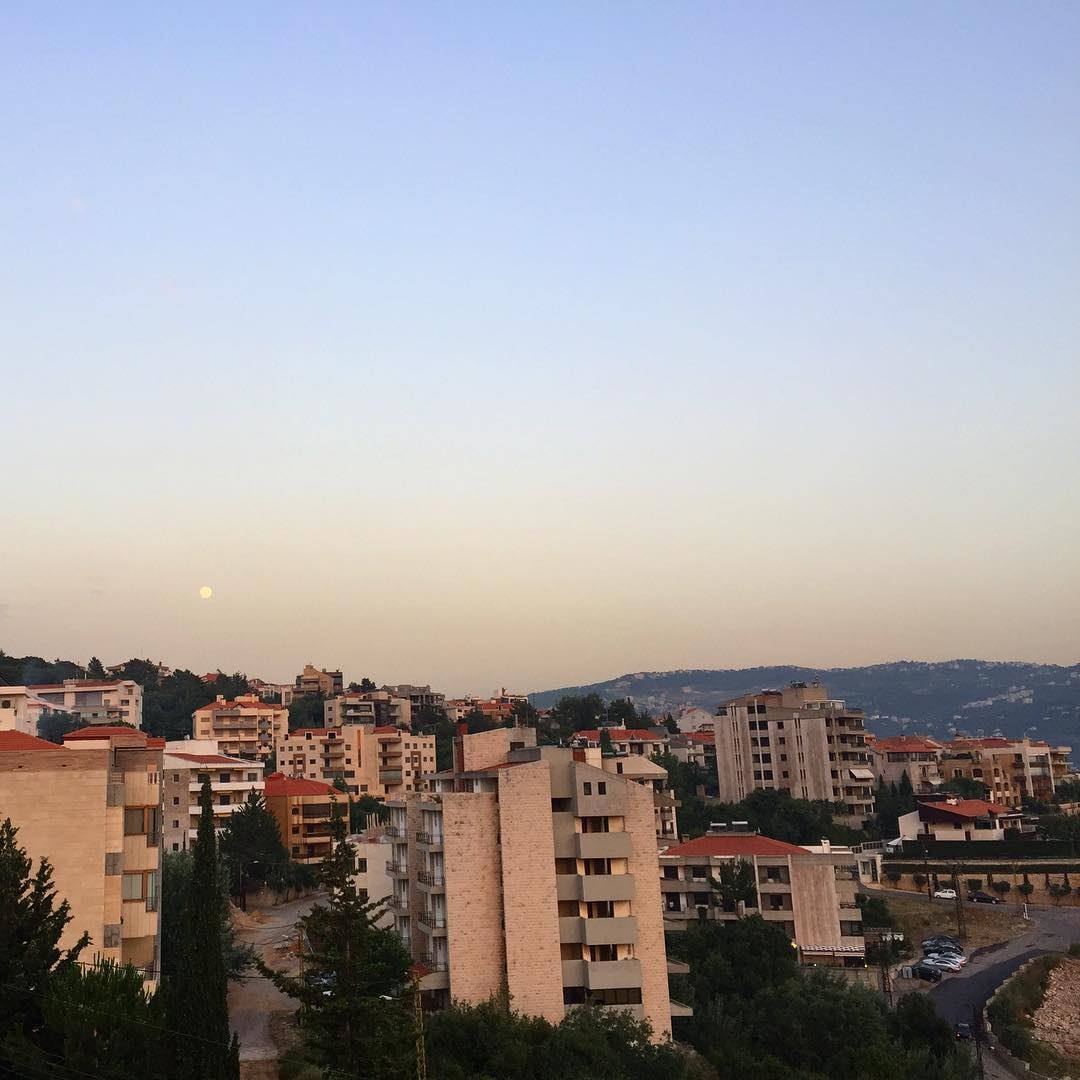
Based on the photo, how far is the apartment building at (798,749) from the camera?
333 feet

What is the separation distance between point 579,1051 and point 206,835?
16.5 meters

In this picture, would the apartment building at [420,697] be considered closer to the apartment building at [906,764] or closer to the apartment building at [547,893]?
the apartment building at [906,764]

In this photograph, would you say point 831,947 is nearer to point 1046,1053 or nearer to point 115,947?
point 1046,1053

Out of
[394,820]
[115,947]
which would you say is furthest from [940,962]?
[115,947]

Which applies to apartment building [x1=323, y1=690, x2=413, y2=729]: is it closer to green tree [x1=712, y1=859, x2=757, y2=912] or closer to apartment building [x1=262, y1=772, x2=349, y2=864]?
apartment building [x1=262, y1=772, x2=349, y2=864]

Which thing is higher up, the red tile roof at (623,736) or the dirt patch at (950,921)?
the red tile roof at (623,736)

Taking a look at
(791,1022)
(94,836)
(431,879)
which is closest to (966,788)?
(791,1022)

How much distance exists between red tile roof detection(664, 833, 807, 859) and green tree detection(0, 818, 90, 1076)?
42916 millimetres

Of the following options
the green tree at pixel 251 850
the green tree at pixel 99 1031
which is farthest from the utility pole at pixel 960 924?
the green tree at pixel 99 1031

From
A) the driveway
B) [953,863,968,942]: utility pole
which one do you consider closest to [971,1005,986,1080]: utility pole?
[953,863,968,942]: utility pole

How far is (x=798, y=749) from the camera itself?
103000 millimetres

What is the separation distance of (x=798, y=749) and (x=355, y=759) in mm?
44821

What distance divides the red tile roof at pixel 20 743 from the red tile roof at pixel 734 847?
3866cm

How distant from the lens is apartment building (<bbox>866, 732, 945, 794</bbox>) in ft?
376
